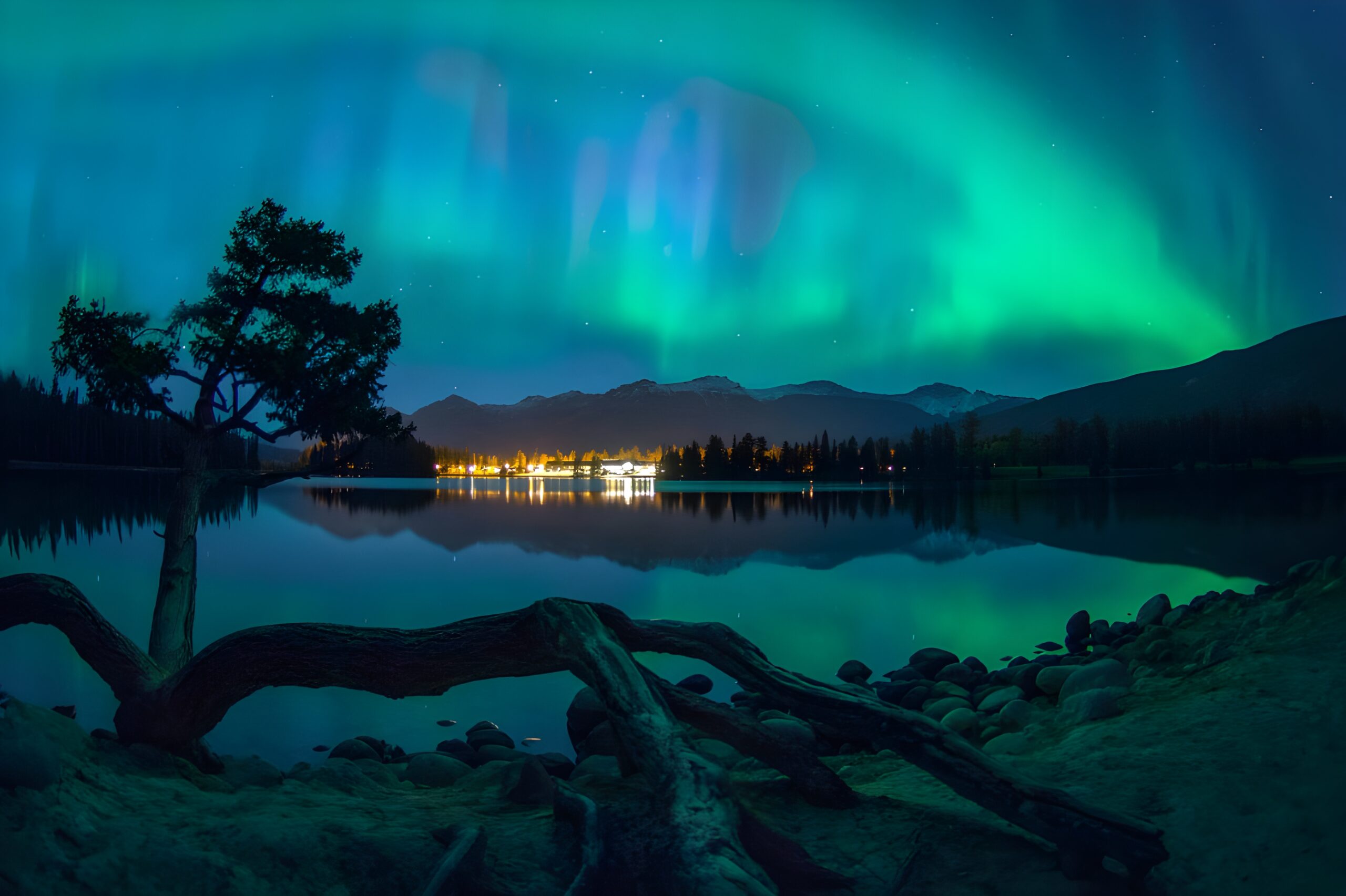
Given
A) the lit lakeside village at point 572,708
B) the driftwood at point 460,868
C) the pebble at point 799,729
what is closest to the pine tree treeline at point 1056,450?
the lit lakeside village at point 572,708

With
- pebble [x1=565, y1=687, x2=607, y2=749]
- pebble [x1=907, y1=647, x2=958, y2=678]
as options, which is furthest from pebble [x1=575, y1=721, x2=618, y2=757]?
pebble [x1=907, y1=647, x2=958, y2=678]

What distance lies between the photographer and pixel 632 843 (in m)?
4.05

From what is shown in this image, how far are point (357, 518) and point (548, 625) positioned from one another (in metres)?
38.6

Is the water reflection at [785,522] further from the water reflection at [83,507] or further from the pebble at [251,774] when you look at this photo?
the pebble at [251,774]

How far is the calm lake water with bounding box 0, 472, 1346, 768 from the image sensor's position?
1013 cm

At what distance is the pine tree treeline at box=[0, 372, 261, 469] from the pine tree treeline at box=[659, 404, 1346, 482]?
3105 inches

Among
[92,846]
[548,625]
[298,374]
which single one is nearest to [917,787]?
[548,625]

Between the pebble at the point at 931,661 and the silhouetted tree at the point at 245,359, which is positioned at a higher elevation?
the silhouetted tree at the point at 245,359

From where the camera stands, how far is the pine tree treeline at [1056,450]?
192ft

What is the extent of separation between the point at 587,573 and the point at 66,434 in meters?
25.9

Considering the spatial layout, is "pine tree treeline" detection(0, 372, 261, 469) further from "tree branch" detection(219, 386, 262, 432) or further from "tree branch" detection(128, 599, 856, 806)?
"tree branch" detection(128, 599, 856, 806)

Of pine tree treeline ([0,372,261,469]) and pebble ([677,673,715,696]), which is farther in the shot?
pine tree treeline ([0,372,261,469])

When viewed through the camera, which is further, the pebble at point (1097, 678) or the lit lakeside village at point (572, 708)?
the pebble at point (1097, 678)

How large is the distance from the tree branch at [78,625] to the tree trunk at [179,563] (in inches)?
128
